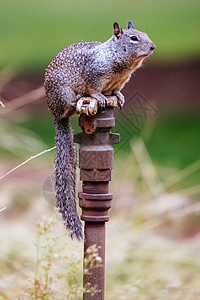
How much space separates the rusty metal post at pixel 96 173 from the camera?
1.63 metres

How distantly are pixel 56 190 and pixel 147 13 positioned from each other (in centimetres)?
489

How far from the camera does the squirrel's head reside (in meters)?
1.61

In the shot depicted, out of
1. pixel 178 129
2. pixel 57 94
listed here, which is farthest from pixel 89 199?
pixel 178 129

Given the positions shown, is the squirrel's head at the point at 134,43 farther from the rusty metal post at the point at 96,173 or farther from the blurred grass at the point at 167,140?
the blurred grass at the point at 167,140

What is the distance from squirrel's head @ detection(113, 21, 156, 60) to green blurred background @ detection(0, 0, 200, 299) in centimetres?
50

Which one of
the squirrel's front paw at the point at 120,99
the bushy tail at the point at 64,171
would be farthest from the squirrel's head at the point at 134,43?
the bushy tail at the point at 64,171

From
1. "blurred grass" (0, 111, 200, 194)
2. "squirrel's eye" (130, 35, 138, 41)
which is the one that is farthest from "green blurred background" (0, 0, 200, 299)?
"squirrel's eye" (130, 35, 138, 41)

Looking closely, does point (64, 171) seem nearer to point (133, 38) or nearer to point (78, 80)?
point (78, 80)

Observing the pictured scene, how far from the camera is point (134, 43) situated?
162 centimetres

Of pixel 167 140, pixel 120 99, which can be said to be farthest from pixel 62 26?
pixel 120 99

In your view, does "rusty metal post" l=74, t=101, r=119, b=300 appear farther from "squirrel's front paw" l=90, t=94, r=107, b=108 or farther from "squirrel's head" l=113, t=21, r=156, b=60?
"squirrel's head" l=113, t=21, r=156, b=60

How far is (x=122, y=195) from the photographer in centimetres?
349

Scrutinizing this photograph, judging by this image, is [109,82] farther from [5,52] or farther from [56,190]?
[5,52]

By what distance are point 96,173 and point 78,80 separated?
26cm
